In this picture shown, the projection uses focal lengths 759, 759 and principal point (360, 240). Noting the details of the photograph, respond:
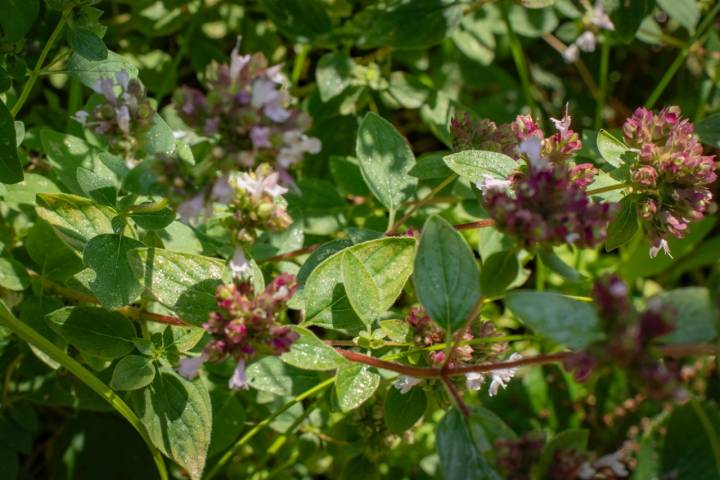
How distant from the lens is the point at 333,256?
1.87 metres

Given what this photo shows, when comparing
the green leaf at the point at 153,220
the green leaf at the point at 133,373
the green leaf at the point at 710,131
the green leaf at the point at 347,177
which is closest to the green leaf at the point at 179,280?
the green leaf at the point at 153,220

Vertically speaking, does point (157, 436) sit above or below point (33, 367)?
above

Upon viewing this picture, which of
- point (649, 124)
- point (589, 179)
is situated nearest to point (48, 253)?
point (589, 179)

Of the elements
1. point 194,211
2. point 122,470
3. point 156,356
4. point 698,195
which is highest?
point 194,211

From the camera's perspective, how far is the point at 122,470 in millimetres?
2533

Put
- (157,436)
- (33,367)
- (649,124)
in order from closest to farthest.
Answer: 1. (157,436)
2. (649,124)
3. (33,367)

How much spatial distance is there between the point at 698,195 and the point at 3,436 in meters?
2.11

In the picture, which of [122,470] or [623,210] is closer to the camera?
[623,210]

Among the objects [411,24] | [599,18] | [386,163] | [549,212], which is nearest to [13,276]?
[386,163]

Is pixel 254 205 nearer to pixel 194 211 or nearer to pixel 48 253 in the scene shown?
pixel 194 211

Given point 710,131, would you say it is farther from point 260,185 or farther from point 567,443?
point 260,185

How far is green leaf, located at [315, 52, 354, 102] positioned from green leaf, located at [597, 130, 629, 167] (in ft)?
3.19

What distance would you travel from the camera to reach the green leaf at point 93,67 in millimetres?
2026

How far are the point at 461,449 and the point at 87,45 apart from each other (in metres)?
1.35
